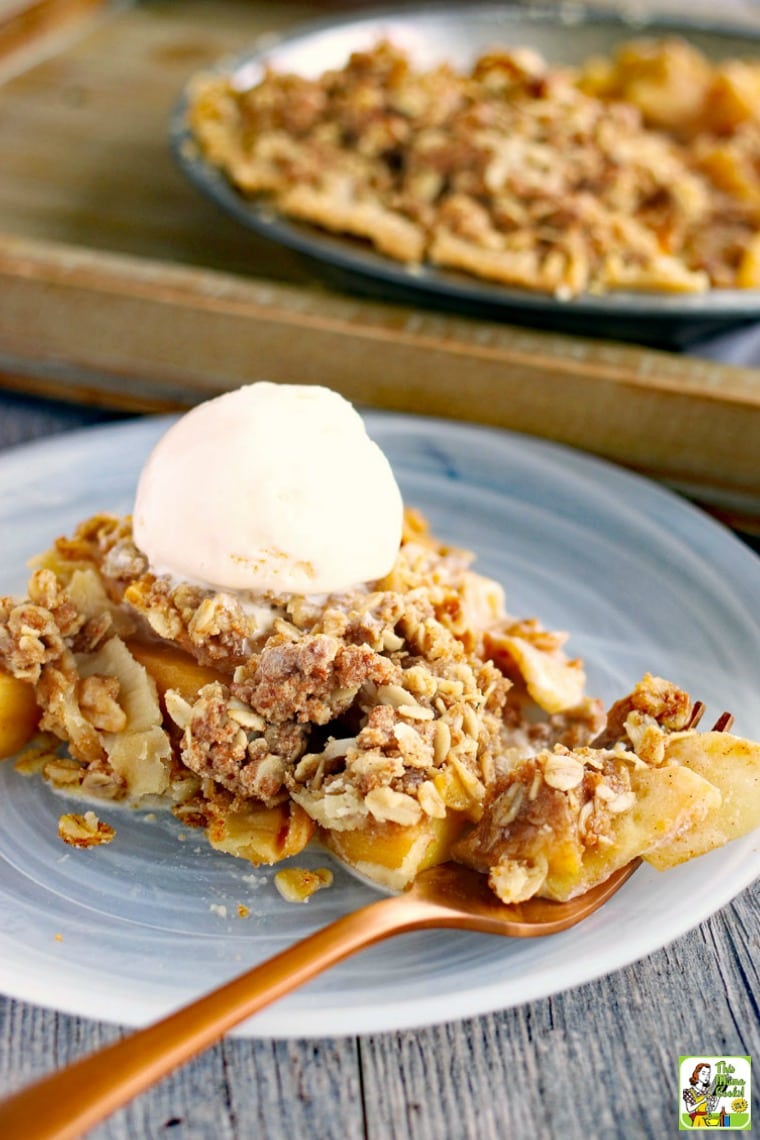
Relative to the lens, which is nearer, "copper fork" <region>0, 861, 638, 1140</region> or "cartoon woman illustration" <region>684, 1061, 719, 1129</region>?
"copper fork" <region>0, 861, 638, 1140</region>

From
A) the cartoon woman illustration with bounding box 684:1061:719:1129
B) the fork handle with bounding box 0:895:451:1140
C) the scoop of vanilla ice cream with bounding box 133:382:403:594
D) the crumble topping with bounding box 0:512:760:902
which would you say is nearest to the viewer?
the fork handle with bounding box 0:895:451:1140

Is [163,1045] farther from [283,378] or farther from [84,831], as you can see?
[283,378]

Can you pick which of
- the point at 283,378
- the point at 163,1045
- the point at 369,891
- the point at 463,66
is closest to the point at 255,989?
the point at 163,1045

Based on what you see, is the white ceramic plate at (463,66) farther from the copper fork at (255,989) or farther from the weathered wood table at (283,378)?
the copper fork at (255,989)

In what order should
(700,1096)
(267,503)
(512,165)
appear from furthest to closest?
(512,165) < (267,503) < (700,1096)

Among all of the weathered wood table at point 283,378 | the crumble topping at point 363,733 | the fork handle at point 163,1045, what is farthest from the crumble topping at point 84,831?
the fork handle at point 163,1045

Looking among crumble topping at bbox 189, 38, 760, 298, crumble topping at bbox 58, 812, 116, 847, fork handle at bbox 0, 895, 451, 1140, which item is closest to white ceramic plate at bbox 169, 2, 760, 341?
crumble topping at bbox 189, 38, 760, 298

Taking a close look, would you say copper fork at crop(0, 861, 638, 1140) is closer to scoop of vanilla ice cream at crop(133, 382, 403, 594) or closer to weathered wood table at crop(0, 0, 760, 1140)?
weathered wood table at crop(0, 0, 760, 1140)
